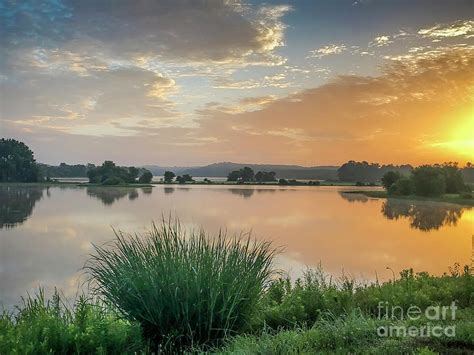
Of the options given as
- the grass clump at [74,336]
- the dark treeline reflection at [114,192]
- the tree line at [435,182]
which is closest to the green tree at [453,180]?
the tree line at [435,182]

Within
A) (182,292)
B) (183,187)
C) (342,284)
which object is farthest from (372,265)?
(183,187)

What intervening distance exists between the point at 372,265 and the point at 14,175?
2959 cm

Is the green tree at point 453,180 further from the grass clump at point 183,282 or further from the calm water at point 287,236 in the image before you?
the grass clump at point 183,282

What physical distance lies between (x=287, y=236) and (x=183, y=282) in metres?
13.4

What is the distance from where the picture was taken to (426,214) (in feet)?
93.2

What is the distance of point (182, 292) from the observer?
17.7 ft

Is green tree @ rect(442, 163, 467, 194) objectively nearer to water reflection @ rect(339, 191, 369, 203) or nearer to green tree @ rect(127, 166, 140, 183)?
water reflection @ rect(339, 191, 369, 203)

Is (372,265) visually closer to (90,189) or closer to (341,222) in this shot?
(341,222)

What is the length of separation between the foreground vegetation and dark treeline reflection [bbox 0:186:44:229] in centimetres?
1815

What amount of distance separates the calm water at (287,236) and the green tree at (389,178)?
7001 mm

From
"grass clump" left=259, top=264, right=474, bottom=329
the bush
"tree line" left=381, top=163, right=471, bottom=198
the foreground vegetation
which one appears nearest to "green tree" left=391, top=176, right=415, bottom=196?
"tree line" left=381, top=163, right=471, bottom=198

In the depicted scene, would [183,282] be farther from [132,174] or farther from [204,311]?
[132,174]

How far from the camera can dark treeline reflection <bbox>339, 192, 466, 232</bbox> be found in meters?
24.1

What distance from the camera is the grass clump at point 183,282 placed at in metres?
5.37
